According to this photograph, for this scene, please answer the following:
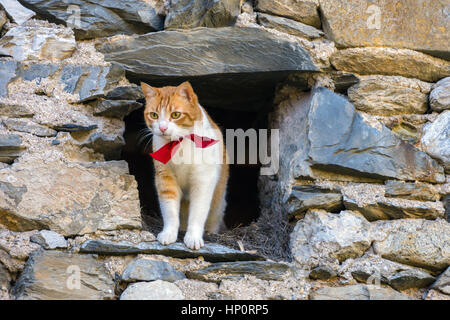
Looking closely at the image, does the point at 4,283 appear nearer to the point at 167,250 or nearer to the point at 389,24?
the point at 167,250

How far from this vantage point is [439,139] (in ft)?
9.23

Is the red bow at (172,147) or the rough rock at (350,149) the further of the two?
the red bow at (172,147)

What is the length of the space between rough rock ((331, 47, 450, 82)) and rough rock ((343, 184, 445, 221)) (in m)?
0.90

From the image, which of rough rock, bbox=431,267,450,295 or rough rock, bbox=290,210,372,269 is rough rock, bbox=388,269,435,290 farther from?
rough rock, bbox=290,210,372,269

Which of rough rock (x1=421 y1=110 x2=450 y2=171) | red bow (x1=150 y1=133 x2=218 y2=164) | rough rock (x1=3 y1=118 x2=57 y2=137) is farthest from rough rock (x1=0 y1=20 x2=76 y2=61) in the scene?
rough rock (x1=421 y1=110 x2=450 y2=171)

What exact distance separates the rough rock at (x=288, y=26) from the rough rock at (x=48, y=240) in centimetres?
189

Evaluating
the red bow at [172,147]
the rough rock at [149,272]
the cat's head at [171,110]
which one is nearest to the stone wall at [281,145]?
the rough rock at [149,272]

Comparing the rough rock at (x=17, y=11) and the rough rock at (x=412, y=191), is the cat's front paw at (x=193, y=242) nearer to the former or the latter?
the rough rock at (x=412, y=191)

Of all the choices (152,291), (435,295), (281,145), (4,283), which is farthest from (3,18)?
(435,295)

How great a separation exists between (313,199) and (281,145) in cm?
76

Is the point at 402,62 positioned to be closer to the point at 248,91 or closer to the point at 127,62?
the point at 248,91

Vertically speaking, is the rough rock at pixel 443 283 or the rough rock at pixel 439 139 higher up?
the rough rock at pixel 439 139

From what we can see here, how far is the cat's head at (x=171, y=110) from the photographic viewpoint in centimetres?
287
